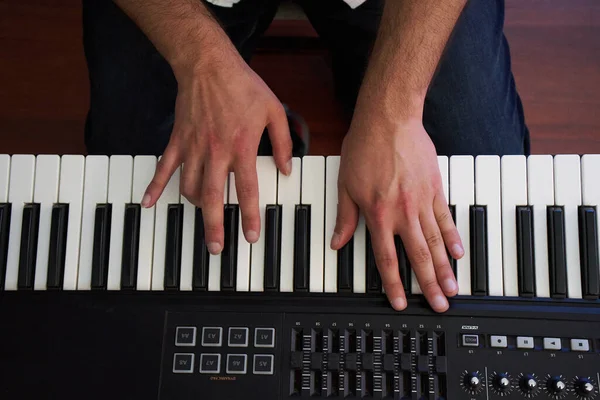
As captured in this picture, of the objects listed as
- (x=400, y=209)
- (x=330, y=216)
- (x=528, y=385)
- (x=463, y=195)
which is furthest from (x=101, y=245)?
(x=528, y=385)

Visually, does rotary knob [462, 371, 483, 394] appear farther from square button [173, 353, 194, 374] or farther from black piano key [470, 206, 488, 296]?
square button [173, 353, 194, 374]

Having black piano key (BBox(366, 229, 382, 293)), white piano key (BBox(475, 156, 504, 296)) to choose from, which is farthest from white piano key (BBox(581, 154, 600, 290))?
black piano key (BBox(366, 229, 382, 293))

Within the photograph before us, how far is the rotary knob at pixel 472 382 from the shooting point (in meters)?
0.83

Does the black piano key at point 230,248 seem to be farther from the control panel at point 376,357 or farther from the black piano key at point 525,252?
the black piano key at point 525,252

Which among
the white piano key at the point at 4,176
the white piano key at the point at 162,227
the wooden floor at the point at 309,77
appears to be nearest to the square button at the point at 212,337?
the white piano key at the point at 162,227

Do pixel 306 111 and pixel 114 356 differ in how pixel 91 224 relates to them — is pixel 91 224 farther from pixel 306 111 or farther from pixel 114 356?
pixel 306 111

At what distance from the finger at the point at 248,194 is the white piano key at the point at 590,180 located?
517 millimetres

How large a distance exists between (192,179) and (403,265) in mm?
370

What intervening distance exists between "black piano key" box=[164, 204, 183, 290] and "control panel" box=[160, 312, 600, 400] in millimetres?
68

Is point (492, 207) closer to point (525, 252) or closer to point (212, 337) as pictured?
point (525, 252)

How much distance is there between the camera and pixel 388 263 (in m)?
0.86

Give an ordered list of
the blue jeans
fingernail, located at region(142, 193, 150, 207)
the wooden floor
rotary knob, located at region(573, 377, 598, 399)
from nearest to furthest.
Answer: rotary knob, located at region(573, 377, 598, 399) < fingernail, located at region(142, 193, 150, 207) < the blue jeans < the wooden floor

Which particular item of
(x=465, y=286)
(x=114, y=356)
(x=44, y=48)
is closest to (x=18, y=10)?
(x=44, y=48)

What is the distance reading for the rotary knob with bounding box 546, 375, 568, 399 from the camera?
0.82m
